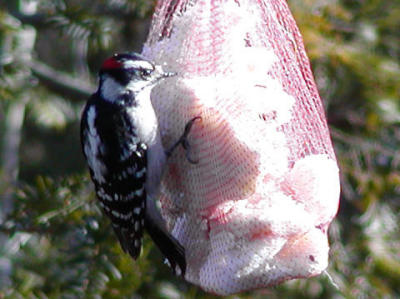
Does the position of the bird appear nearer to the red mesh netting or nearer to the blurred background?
the red mesh netting

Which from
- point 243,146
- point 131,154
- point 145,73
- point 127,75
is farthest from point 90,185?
point 243,146

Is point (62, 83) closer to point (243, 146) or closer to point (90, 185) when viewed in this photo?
point (90, 185)

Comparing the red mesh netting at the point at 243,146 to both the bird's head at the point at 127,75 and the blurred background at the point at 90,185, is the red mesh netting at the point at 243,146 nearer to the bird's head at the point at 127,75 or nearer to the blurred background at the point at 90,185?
the bird's head at the point at 127,75

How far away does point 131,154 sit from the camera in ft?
11.2

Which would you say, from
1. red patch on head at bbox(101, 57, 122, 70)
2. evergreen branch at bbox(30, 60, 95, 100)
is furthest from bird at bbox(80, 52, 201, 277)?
evergreen branch at bbox(30, 60, 95, 100)

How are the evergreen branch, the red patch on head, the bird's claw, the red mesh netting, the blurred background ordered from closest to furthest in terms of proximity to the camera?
the red mesh netting
the bird's claw
the red patch on head
the blurred background
the evergreen branch

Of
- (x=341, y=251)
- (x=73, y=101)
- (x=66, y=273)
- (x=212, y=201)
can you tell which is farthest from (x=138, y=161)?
(x=73, y=101)

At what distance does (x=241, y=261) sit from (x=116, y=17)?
6.07ft

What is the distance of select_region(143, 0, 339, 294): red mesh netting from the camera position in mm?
3068

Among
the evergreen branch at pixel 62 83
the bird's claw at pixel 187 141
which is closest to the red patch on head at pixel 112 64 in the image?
the bird's claw at pixel 187 141

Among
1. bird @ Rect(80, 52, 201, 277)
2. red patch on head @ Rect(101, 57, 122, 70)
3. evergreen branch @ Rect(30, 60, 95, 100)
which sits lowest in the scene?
evergreen branch @ Rect(30, 60, 95, 100)

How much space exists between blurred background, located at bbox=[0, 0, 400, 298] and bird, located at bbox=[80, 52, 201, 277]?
23cm

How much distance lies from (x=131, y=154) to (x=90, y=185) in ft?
1.38

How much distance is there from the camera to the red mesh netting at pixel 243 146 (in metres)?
3.07
